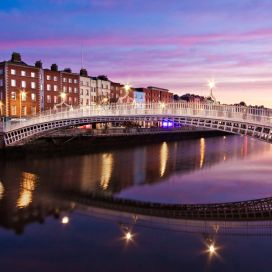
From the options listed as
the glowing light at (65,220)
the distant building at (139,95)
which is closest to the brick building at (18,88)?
the distant building at (139,95)

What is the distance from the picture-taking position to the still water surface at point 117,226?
42.7 feet

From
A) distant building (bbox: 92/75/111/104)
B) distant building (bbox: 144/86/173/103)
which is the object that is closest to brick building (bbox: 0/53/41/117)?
distant building (bbox: 92/75/111/104)

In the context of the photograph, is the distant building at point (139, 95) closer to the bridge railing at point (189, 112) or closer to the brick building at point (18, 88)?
the brick building at point (18, 88)

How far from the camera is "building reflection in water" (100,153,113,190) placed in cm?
2673

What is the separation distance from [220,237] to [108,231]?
4.56m

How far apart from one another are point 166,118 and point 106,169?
729 cm

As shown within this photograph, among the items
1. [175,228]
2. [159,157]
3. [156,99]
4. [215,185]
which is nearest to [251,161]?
[159,157]

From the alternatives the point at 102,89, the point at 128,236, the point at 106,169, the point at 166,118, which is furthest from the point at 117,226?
the point at 102,89

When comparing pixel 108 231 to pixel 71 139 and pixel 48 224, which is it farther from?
pixel 71 139

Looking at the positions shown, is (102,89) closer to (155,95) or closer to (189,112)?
(155,95)

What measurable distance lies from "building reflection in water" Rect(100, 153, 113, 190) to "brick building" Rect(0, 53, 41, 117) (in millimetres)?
22259

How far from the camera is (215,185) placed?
26.3m

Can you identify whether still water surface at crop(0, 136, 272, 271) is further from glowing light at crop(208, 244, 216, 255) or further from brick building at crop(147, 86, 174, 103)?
brick building at crop(147, 86, 174, 103)

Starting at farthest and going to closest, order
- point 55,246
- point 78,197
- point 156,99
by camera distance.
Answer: point 156,99 < point 78,197 < point 55,246
